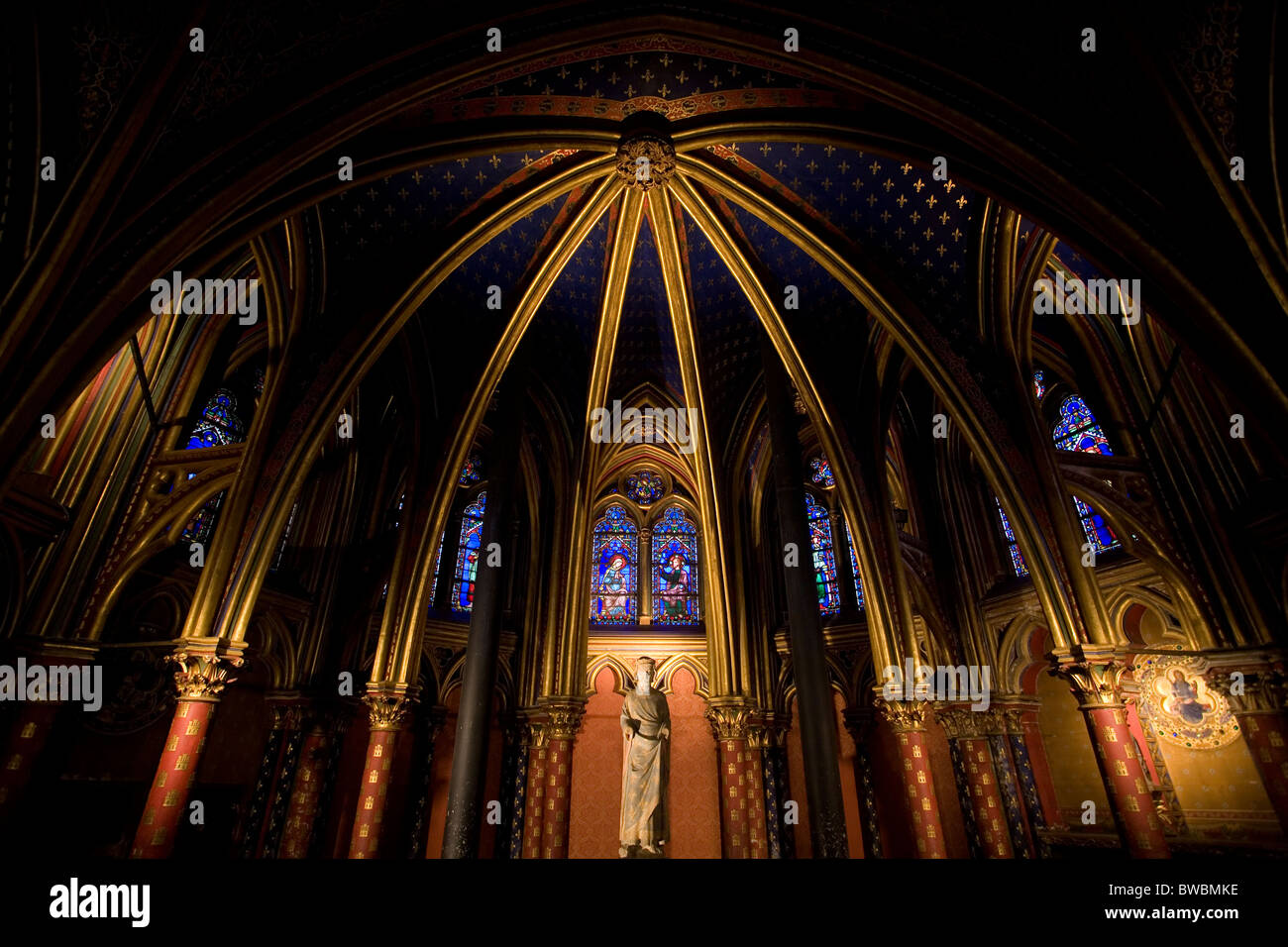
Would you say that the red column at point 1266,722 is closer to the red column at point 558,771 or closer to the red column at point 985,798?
the red column at point 985,798

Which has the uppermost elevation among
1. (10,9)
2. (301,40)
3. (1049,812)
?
(301,40)

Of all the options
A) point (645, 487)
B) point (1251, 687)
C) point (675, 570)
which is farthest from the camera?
point (645, 487)

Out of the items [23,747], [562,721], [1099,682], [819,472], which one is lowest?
[23,747]

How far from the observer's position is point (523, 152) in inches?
426

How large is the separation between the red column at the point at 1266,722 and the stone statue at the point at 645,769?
7.88 m

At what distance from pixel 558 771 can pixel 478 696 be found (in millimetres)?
5074

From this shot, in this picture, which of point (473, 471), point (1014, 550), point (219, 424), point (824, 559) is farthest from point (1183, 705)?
point (219, 424)

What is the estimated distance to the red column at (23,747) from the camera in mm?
7477

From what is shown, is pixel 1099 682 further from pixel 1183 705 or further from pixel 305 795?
pixel 305 795

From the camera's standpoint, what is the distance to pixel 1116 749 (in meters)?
8.02
